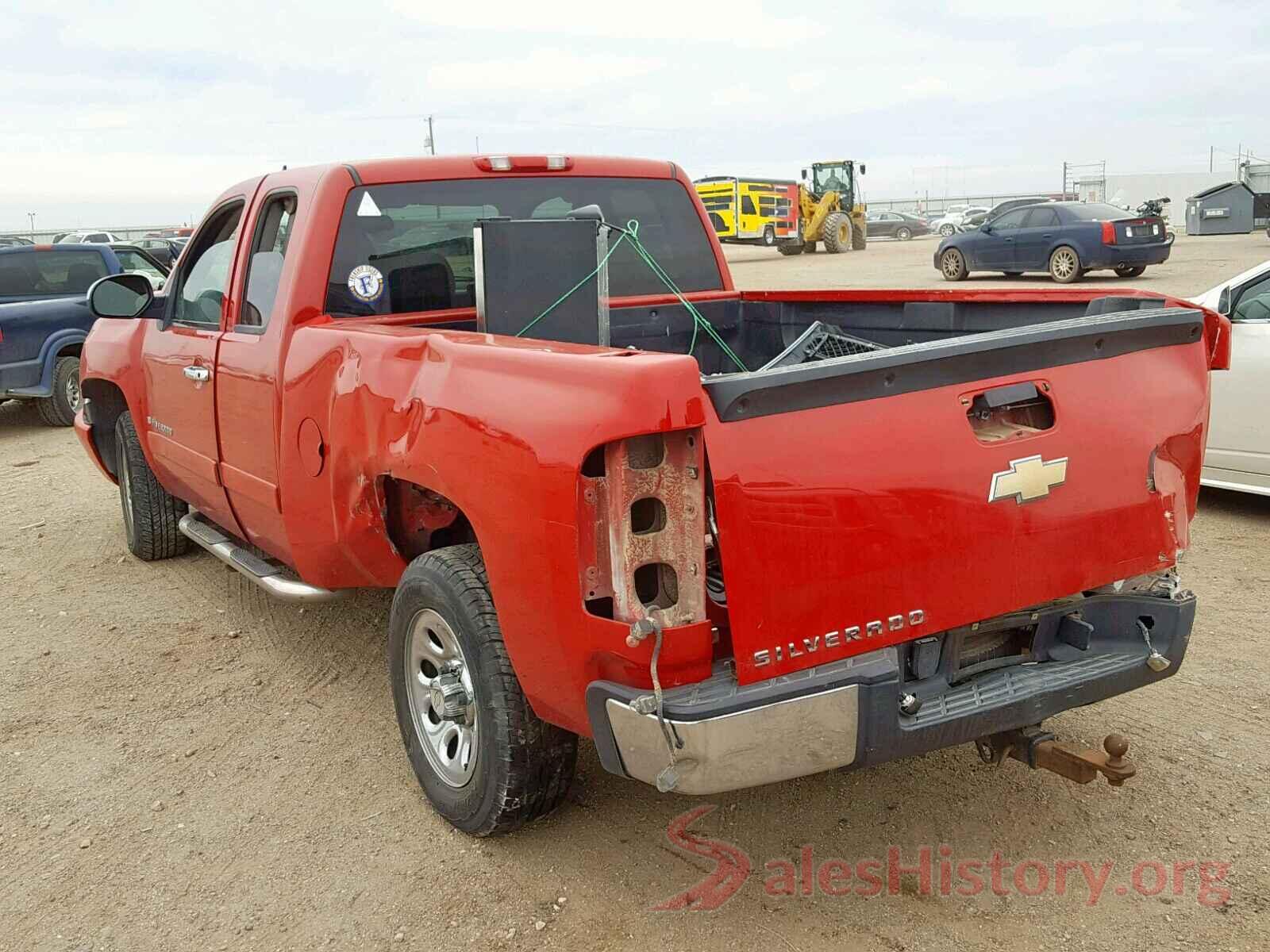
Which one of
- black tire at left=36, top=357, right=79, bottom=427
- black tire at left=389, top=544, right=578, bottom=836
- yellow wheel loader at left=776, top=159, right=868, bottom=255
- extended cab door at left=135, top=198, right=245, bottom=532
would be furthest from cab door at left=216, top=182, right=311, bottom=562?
yellow wheel loader at left=776, top=159, right=868, bottom=255

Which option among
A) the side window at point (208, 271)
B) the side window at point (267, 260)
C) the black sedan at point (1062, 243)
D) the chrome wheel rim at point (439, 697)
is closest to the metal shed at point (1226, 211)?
the black sedan at point (1062, 243)

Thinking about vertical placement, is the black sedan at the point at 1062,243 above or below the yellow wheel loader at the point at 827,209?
below

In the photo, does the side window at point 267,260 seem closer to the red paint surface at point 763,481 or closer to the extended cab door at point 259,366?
the extended cab door at point 259,366

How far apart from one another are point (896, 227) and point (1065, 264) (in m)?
34.1

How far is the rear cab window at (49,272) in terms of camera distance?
11977mm

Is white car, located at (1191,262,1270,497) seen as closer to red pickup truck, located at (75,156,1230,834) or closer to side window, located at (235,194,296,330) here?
red pickup truck, located at (75,156,1230,834)

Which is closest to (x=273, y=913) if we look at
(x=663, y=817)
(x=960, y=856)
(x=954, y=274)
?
(x=663, y=817)

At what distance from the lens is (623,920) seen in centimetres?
296

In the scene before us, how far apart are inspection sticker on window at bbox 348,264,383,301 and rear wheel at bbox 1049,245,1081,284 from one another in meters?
18.7

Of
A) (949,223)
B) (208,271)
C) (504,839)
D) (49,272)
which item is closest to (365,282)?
(208,271)

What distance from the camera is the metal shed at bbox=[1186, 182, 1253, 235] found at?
1194 inches

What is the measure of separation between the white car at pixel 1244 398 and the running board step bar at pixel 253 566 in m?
4.77

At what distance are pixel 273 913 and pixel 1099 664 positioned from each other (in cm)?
233

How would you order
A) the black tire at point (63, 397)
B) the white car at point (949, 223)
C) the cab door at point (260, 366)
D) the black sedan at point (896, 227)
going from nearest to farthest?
the cab door at point (260, 366), the black tire at point (63, 397), the black sedan at point (896, 227), the white car at point (949, 223)
